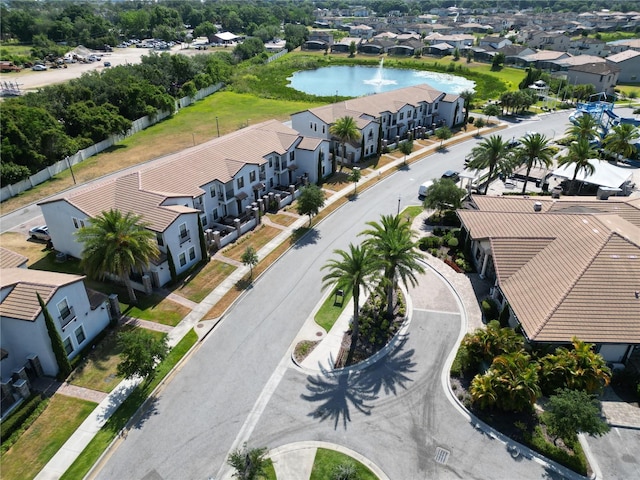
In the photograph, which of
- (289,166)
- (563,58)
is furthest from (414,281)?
(563,58)

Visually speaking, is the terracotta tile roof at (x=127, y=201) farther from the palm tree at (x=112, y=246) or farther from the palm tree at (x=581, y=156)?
the palm tree at (x=581, y=156)

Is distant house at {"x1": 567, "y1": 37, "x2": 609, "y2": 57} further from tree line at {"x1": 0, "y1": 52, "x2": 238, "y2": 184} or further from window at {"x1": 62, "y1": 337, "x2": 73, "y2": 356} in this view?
window at {"x1": 62, "y1": 337, "x2": 73, "y2": 356}

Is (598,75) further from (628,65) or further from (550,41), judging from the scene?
(550,41)

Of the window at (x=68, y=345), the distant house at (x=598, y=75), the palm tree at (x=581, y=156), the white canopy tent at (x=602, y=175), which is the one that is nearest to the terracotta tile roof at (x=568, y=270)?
the palm tree at (x=581, y=156)

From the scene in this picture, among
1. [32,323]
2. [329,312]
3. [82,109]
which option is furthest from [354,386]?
[82,109]

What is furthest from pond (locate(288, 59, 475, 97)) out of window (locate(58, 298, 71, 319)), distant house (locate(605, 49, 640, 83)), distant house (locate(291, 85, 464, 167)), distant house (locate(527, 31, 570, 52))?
window (locate(58, 298, 71, 319))
